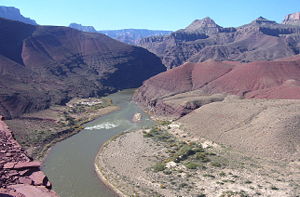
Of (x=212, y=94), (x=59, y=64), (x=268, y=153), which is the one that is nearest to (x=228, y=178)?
(x=268, y=153)

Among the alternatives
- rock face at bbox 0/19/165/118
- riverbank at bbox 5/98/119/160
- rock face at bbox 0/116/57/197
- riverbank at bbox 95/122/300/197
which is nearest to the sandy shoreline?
riverbank at bbox 5/98/119/160

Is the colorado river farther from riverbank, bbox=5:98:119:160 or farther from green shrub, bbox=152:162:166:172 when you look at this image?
green shrub, bbox=152:162:166:172

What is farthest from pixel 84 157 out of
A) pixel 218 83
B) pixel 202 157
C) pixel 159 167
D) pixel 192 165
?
pixel 218 83

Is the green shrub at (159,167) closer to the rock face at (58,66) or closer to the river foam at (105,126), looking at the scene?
the river foam at (105,126)

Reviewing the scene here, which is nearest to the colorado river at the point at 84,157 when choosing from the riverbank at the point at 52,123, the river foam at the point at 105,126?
the river foam at the point at 105,126

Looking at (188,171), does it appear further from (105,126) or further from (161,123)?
(105,126)

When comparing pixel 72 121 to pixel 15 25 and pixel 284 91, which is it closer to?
pixel 284 91
